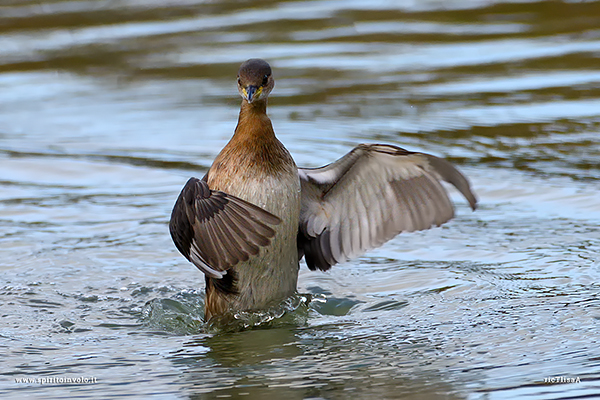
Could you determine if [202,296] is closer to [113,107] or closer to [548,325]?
Result: [548,325]

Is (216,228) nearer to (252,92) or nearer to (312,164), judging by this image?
(252,92)

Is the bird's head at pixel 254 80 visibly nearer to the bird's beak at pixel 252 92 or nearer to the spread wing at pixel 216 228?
the bird's beak at pixel 252 92

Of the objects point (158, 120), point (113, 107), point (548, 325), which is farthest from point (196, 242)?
point (113, 107)

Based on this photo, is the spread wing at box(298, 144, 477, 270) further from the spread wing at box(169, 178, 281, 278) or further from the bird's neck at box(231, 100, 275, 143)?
the spread wing at box(169, 178, 281, 278)

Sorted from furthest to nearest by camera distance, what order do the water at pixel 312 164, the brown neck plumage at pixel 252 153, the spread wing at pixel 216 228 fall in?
the brown neck plumage at pixel 252 153 → the spread wing at pixel 216 228 → the water at pixel 312 164

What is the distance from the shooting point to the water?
4688 mm

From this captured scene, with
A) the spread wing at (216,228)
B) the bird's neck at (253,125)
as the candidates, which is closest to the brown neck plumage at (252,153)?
the bird's neck at (253,125)

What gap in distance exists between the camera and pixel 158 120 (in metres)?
10.5

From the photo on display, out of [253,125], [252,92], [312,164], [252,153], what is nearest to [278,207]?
[252,153]

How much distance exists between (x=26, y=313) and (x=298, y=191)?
1.59 metres

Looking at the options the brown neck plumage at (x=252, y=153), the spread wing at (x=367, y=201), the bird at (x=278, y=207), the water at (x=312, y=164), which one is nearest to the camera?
the water at (x=312, y=164)

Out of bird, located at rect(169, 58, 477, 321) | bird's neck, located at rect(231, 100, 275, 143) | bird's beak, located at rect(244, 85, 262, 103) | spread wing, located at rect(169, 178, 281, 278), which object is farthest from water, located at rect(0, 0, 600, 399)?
bird's beak, located at rect(244, 85, 262, 103)

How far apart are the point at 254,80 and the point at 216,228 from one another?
0.90 meters

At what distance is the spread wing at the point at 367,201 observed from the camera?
18.5ft
